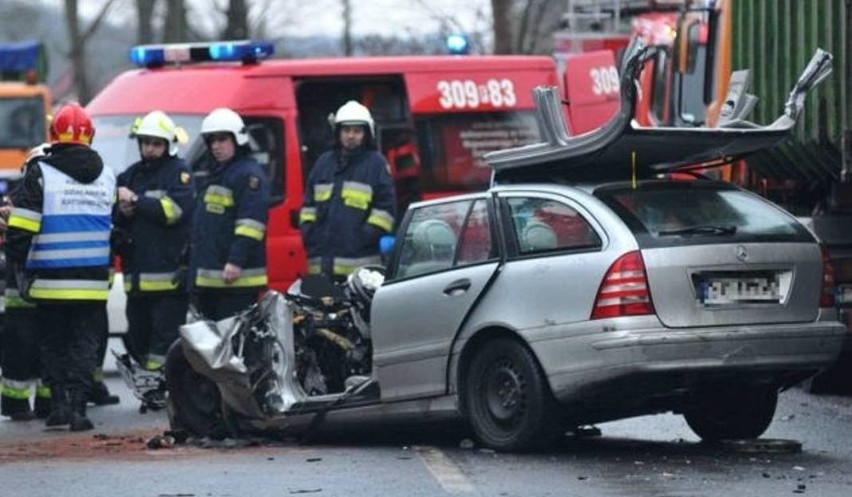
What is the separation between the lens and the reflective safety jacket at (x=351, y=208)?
584 inches

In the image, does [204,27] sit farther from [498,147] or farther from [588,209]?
[588,209]

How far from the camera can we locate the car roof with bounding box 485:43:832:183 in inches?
412

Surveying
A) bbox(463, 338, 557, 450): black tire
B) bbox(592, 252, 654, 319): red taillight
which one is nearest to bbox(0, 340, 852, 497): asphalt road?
bbox(463, 338, 557, 450): black tire

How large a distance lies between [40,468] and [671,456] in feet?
9.66

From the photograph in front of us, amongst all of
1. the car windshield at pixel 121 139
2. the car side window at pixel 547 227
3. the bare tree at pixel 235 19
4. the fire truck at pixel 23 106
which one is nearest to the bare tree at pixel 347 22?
the bare tree at pixel 235 19

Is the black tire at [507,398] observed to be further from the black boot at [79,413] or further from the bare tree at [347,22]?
the bare tree at [347,22]

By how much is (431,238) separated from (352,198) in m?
3.55

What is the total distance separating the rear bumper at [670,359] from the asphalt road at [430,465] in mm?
366

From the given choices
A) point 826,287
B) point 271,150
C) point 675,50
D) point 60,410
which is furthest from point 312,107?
point 826,287

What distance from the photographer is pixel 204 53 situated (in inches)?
707

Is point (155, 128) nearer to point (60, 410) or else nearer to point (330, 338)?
point (60, 410)

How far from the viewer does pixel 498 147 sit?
730 inches

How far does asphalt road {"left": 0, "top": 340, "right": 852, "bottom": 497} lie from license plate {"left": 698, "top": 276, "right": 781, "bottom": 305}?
2.42 feet

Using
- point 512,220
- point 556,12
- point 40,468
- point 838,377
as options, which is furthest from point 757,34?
point 556,12
